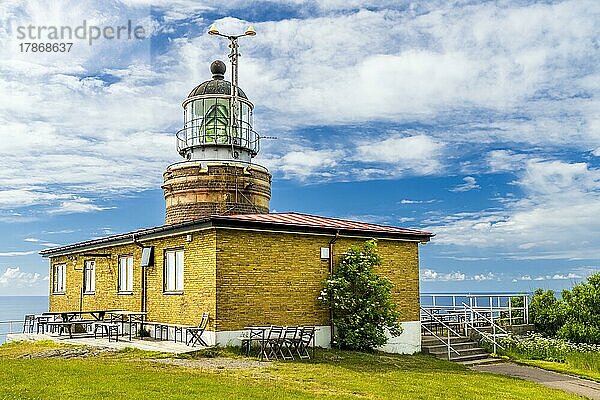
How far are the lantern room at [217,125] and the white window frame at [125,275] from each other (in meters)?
4.65

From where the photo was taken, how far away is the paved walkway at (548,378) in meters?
15.9

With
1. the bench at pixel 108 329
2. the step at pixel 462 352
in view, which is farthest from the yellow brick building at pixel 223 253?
the bench at pixel 108 329

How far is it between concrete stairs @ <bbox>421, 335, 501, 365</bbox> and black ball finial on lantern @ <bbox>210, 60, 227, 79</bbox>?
11432 millimetres

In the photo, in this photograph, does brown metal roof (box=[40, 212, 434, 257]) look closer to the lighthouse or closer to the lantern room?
the lighthouse

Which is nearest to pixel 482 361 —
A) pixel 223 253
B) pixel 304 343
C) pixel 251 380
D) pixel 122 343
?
pixel 304 343

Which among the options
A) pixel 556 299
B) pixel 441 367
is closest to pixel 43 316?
pixel 441 367

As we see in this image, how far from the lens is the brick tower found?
24.9m

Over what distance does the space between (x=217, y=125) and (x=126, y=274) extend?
6084mm

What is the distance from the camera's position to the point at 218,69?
85.1 feet

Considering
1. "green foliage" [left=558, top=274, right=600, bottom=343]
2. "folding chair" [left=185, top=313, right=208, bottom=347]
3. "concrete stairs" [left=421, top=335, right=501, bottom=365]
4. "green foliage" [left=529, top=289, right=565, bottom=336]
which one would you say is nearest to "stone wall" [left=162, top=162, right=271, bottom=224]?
"folding chair" [left=185, top=313, right=208, bottom=347]

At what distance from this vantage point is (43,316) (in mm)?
22453

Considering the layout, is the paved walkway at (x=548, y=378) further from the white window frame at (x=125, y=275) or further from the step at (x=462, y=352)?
the white window frame at (x=125, y=275)

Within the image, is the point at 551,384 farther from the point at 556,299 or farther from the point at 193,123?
the point at 193,123

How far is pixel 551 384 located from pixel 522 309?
8.80 m
